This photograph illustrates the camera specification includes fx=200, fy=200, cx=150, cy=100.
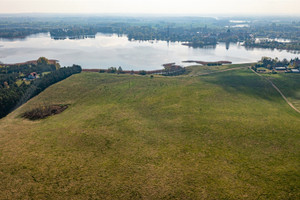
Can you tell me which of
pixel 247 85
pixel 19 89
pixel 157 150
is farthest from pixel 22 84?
pixel 247 85

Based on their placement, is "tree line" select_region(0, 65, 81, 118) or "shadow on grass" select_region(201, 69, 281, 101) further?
"shadow on grass" select_region(201, 69, 281, 101)

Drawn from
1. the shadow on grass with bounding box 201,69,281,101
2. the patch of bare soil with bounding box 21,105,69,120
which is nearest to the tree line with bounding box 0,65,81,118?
the patch of bare soil with bounding box 21,105,69,120

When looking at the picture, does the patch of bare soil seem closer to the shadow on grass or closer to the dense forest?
the dense forest

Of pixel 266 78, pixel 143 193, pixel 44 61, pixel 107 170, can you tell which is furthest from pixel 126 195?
pixel 44 61

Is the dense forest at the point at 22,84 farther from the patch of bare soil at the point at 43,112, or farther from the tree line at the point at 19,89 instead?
the patch of bare soil at the point at 43,112

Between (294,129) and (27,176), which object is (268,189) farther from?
(27,176)

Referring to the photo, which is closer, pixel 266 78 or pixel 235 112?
pixel 235 112
